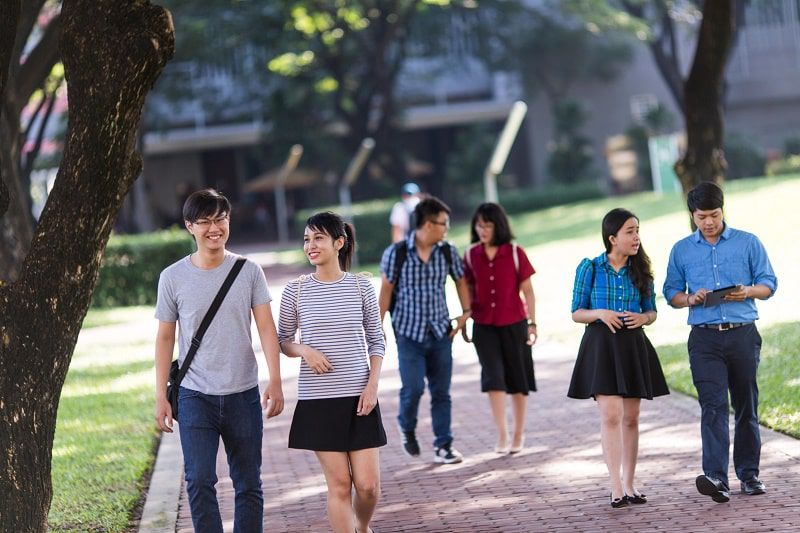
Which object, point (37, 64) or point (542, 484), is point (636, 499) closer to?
point (542, 484)

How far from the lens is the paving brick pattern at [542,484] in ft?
23.4

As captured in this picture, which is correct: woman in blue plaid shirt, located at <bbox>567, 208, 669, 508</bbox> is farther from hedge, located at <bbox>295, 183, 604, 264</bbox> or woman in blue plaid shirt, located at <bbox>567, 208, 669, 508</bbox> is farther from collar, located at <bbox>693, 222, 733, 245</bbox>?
hedge, located at <bbox>295, 183, 604, 264</bbox>

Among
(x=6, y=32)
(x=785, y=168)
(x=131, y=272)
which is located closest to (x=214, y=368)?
(x=6, y=32)

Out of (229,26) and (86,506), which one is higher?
(229,26)

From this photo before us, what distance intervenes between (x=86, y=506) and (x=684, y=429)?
4.33 metres

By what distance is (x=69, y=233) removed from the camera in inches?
251

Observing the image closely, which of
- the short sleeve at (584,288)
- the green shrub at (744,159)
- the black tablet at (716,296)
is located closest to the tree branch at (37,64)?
the short sleeve at (584,288)

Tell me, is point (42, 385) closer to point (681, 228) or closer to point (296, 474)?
point (296, 474)

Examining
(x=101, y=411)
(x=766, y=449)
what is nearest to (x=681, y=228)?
(x=101, y=411)

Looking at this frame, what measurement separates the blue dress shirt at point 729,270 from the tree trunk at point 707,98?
6.69 metres

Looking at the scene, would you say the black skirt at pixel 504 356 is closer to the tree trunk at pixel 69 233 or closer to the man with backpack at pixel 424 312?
the man with backpack at pixel 424 312

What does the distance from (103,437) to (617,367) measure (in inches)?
213

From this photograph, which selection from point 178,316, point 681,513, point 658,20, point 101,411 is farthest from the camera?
point 658,20

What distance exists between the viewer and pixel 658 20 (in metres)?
41.2
